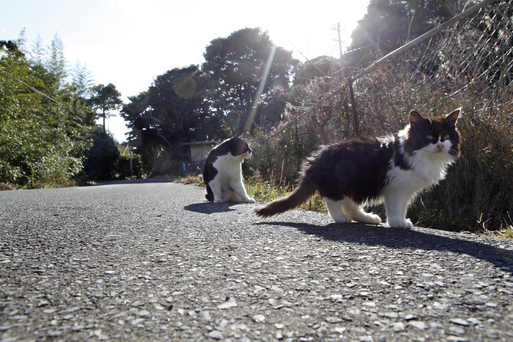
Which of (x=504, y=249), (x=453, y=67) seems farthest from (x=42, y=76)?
(x=504, y=249)

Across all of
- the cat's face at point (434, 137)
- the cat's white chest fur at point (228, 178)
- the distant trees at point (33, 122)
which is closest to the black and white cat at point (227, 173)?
the cat's white chest fur at point (228, 178)

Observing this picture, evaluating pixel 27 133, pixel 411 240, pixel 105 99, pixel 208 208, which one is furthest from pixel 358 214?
pixel 105 99

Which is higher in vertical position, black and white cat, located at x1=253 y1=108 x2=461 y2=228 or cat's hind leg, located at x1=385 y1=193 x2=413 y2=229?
black and white cat, located at x1=253 y1=108 x2=461 y2=228

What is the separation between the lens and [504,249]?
2.00 meters

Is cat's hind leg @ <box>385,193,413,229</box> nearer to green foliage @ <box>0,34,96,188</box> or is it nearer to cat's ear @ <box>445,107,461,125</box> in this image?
cat's ear @ <box>445,107,461,125</box>

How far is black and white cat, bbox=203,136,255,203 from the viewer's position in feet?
17.8

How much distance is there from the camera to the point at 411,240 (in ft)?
7.59

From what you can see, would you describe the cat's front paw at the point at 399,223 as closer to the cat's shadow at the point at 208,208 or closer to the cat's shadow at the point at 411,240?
the cat's shadow at the point at 411,240

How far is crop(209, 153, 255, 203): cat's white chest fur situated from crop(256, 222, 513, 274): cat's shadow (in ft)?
8.00

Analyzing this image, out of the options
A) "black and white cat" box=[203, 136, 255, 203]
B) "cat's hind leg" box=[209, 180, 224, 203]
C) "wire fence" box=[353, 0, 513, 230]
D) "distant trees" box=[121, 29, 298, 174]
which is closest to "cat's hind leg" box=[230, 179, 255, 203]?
"black and white cat" box=[203, 136, 255, 203]

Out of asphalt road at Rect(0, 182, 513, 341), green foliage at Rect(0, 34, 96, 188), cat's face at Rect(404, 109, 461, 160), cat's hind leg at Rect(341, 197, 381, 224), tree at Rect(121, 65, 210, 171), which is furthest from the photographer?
tree at Rect(121, 65, 210, 171)

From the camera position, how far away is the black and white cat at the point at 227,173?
5414 mm

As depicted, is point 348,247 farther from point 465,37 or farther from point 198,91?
point 198,91

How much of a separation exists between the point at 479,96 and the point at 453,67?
1.56ft
